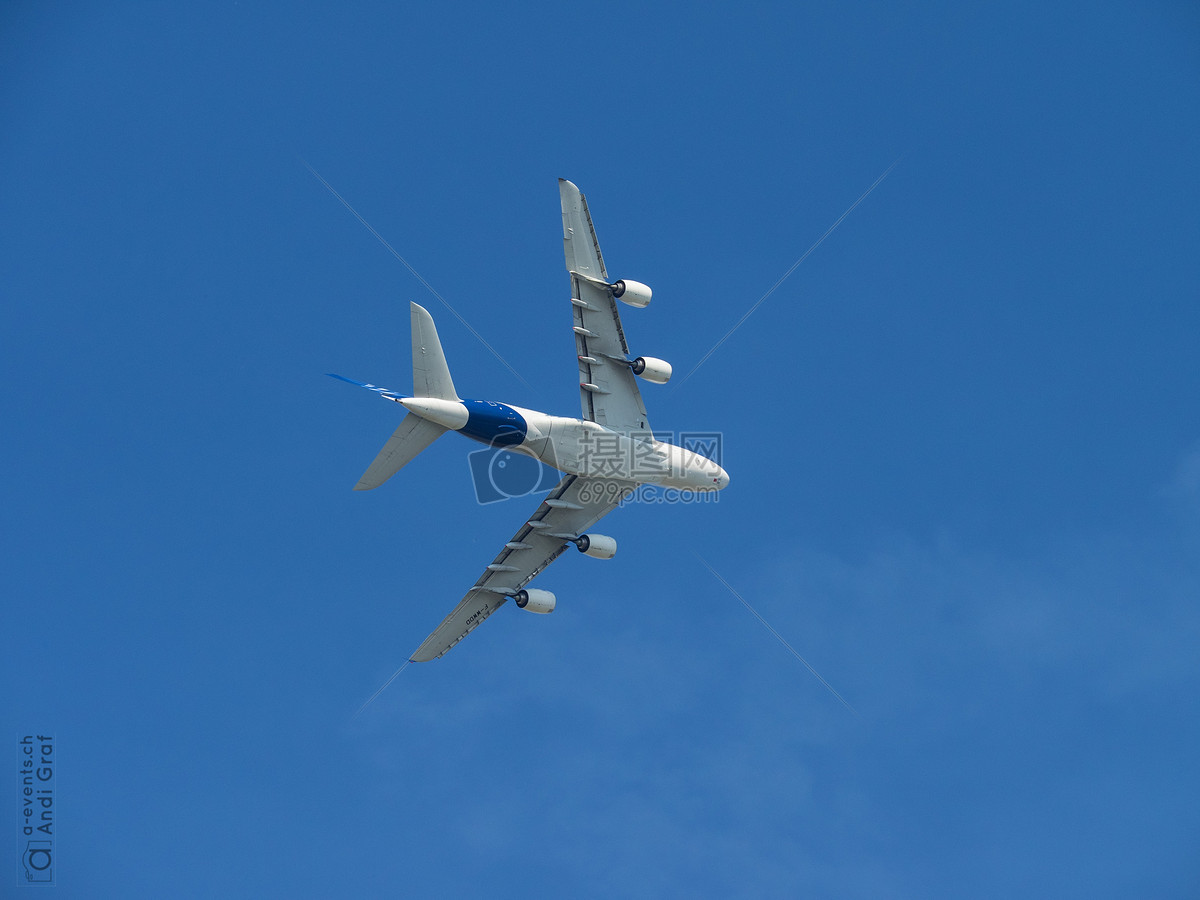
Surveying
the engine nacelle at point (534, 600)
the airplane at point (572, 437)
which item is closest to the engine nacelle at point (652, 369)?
the airplane at point (572, 437)

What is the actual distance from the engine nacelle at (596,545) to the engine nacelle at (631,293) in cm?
1097

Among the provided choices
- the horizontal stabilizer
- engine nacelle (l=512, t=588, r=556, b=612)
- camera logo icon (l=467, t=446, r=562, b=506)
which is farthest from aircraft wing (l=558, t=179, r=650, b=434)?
engine nacelle (l=512, t=588, r=556, b=612)

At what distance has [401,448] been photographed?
151ft

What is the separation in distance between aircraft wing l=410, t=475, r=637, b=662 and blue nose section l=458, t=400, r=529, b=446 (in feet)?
18.0

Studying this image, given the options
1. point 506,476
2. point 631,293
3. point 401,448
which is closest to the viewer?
point 401,448

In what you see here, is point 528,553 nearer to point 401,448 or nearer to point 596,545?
point 596,545

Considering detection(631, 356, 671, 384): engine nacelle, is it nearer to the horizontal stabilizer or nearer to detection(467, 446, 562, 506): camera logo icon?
detection(467, 446, 562, 506): camera logo icon

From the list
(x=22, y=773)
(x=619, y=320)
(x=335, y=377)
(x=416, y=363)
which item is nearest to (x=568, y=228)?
(x=619, y=320)

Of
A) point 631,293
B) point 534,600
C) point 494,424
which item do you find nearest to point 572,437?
point 494,424

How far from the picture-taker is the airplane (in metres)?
45.9

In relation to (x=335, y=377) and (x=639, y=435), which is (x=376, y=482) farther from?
(x=639, y=435)

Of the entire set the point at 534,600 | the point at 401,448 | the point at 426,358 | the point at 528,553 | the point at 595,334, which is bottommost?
the point at 534,600

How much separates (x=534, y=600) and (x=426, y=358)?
1387 centimetres

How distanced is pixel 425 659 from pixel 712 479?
15.8 m
